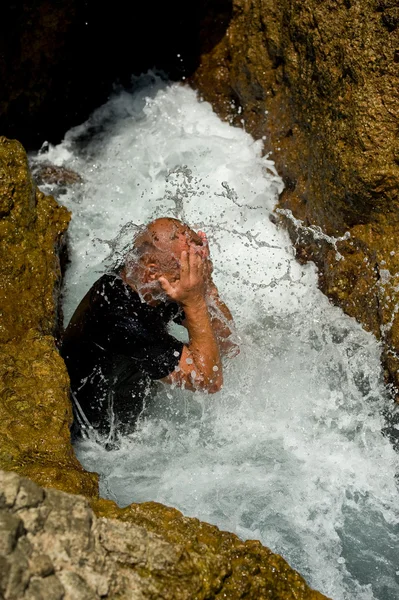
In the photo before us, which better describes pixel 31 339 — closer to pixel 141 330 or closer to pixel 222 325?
pixel 141 330

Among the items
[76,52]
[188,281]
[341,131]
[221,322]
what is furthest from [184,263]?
[76,52]

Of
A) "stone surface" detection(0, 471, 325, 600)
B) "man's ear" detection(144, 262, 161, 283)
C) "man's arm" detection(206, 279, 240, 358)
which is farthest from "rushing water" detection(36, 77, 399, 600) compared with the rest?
"stone surface" detection(0, 471, 325, 600)

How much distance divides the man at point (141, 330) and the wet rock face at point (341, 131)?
1.15 m

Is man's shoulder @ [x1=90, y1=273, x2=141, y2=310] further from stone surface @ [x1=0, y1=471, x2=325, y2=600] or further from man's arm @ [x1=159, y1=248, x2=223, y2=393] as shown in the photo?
stone surface @ [x1=0, y1=471, x2=325, y2=600]

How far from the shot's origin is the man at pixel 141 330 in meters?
3.85

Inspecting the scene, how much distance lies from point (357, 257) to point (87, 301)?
181cm

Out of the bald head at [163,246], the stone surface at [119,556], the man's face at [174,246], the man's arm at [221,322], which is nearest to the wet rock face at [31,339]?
the stone surface at [119,556]

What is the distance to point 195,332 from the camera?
413 cm

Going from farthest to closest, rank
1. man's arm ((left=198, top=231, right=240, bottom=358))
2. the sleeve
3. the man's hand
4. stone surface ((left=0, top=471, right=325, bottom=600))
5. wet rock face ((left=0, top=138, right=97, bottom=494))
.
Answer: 1. man's arm ((left=198, top=231, right=240, bottom=358))
2. the man's hand
3. the sleeve
4. wet rock face ((left=0, top=138, right=97, bottom=494))
5. stone surface ((left=0, top=471, right=325, bottom=600))

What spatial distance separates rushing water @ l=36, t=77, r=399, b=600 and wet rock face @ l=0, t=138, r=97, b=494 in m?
0.69

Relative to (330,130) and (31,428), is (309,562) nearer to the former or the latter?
(31,428)

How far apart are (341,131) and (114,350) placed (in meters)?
2.07

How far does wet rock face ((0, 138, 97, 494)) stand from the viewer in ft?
10.7

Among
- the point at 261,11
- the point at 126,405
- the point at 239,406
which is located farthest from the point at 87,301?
the point at 261,11
